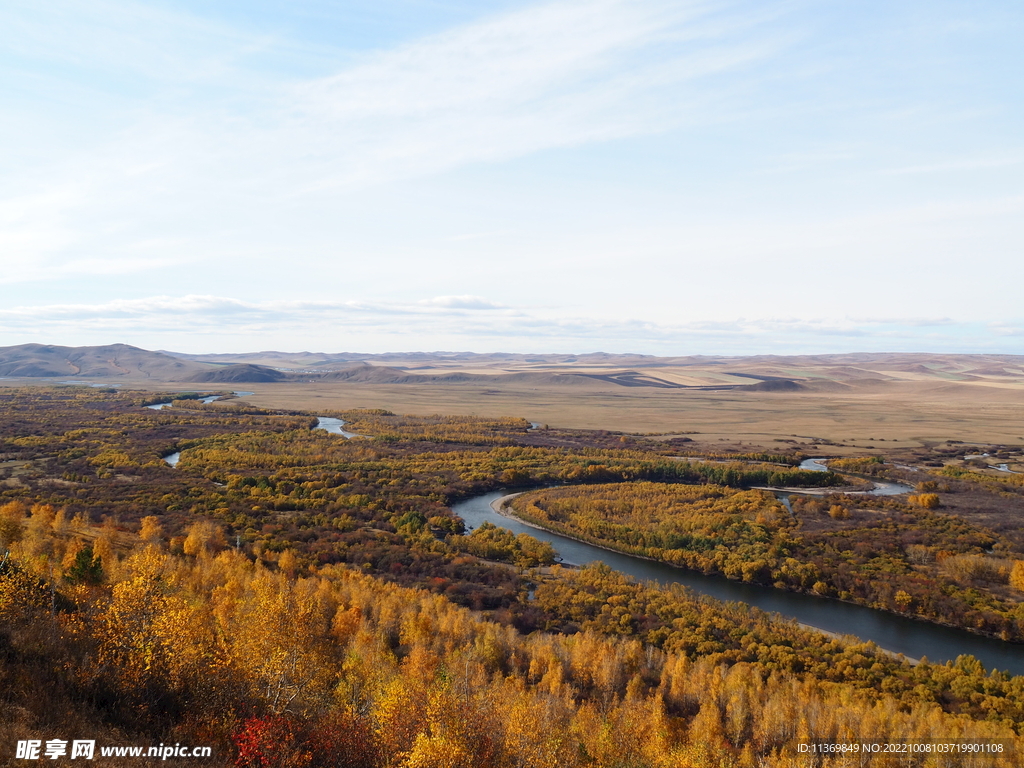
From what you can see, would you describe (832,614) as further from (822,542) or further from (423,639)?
(423,639)

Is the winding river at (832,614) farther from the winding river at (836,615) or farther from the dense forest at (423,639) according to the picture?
the dense forest at (423,639)

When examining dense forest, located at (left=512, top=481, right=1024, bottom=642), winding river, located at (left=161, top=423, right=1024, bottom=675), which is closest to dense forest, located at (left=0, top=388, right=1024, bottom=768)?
dense forest, located at (left=512, top=481, right=1024, bottom=642)

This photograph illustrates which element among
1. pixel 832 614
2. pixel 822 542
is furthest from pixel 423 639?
pixel 822 542

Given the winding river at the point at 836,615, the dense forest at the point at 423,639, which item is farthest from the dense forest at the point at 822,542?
the winding river at the point at 836,615

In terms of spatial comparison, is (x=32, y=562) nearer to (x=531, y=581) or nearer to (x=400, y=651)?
(x=400, y=651)

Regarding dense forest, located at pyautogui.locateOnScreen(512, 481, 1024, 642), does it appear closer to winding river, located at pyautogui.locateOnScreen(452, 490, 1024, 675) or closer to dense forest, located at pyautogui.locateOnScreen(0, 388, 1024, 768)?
dense forest, located at pyautogui.locateOnScreen(0, 388, 1024, 768)
